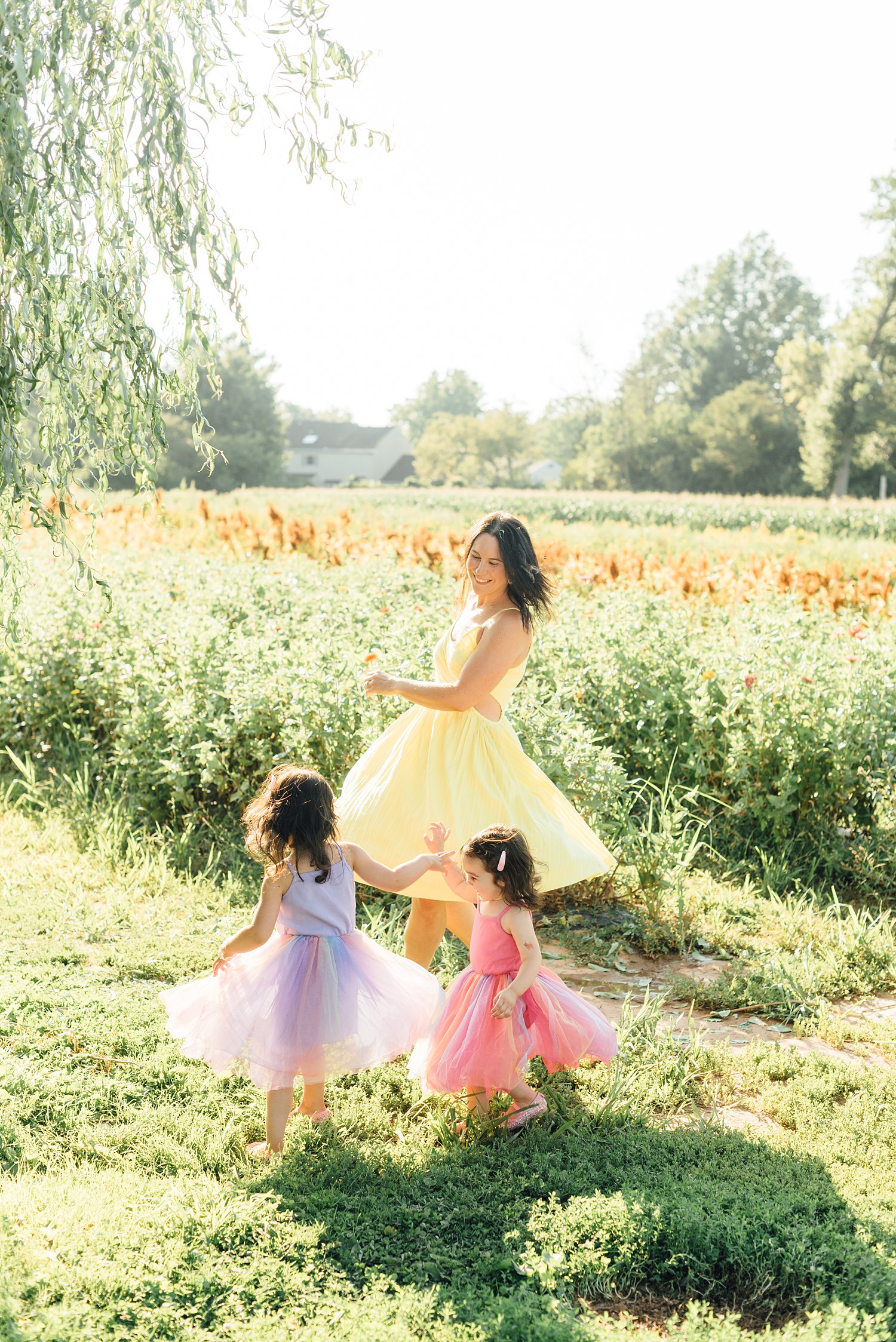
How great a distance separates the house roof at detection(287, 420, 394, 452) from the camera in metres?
81.0

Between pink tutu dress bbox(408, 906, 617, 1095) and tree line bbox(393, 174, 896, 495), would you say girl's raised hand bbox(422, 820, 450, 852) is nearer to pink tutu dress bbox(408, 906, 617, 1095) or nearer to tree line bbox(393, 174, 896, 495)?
pink tutu dress bbox(408, 906, 617, 1095)

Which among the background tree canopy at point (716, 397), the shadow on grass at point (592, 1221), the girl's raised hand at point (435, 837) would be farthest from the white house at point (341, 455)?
the shadow on grass at point (592, 1221)

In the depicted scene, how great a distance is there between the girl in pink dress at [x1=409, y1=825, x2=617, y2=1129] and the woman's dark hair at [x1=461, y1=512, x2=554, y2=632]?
2.55 ft

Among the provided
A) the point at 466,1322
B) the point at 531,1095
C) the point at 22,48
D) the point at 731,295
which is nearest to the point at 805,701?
the point at 531,1095

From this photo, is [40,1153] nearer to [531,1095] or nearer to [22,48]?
[531,1095]

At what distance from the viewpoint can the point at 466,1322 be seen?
90.5 inches

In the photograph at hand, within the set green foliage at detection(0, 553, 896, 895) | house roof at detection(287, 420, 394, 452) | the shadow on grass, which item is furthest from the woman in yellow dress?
house roof at detection(287, 420, 394, 452)

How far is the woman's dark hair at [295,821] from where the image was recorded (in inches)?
118

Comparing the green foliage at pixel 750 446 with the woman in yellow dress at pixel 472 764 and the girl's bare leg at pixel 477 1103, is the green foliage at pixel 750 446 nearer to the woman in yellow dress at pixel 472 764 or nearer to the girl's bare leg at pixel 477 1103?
the woman in yellow dress at pixel 472 764

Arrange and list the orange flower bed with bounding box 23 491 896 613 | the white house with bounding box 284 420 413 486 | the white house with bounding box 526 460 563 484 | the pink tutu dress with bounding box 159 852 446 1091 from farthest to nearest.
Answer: the white house with bounding box 526 460 563 484
the white house with bounding box 284 420 413 486
the orange flower bed with bounding box 23 491 896 613
the pink tutu dress with bounding box 159 852 446 1091

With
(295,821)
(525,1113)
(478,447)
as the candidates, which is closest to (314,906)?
(295,821)

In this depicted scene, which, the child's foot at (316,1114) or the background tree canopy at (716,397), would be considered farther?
the background tree canopy at (716,397)

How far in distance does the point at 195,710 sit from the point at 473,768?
2.94m

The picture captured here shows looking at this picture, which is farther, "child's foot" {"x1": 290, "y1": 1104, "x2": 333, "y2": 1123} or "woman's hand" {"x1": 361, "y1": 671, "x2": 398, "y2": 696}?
"woman's hand" {"x1": 361, "y1": 671, "x2": 398, "y2": 696}
